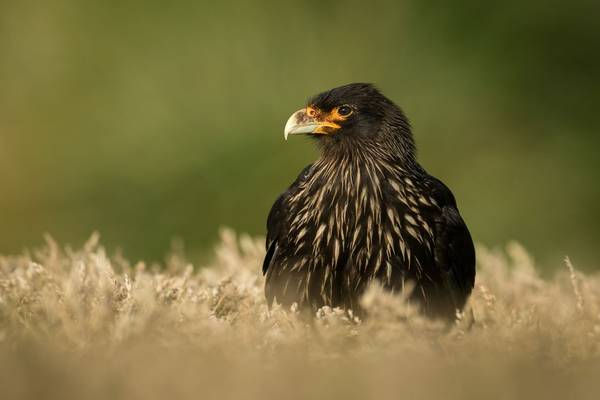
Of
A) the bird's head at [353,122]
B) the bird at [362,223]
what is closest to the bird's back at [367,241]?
the bird at [362,223]

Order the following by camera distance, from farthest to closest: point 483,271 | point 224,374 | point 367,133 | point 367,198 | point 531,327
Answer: point 483,271
point 367,133
point 367,198
point 531,327
point 224,374

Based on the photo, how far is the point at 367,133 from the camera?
4.82 metres

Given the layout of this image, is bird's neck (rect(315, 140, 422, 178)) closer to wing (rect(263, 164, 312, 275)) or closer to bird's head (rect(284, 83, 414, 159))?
bird's head (rect(284, 83, 414, 159))

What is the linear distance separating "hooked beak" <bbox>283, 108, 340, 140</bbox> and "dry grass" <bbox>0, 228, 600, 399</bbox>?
2.81ft

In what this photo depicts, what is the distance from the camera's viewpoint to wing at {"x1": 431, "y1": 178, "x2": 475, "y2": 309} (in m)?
4.51

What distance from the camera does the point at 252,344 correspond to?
329cm

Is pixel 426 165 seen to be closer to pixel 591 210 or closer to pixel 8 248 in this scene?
pixel 591 210

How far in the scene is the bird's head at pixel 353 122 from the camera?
4.82 metres

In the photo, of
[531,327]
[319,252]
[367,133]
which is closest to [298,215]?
[319,252]

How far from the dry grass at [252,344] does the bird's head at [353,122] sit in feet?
2.87

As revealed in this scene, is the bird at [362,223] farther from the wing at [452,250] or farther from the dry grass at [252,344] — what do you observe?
the dry grass at [252,344]

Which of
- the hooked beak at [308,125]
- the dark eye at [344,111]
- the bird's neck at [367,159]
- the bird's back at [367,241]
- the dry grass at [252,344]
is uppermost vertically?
the dark eye at [344,111]

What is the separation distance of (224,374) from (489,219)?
6904 millimetres

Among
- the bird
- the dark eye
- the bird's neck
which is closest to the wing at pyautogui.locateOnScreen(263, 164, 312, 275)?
the bird
